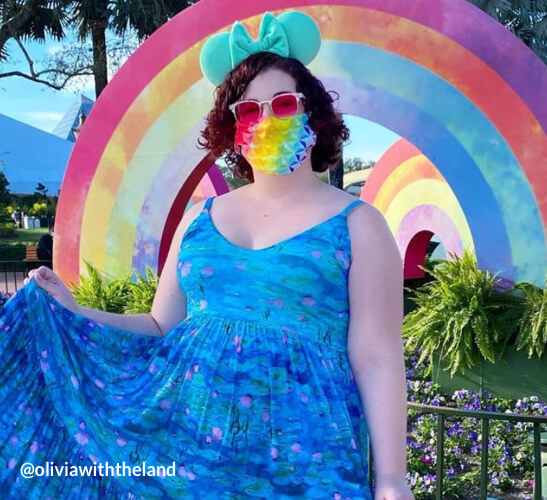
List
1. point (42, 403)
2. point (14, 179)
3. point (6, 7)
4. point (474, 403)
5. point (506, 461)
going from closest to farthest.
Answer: point (42, 403) < point (506, 461) < point (474, 403) < point (6, 7) < point (14, 179)

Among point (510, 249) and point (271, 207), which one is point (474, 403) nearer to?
point (510, 249)

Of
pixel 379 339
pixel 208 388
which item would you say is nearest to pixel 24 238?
pixel 208 388

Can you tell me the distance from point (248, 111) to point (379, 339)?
2.13ft

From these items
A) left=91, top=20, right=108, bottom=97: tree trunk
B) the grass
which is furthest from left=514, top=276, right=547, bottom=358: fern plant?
the grass

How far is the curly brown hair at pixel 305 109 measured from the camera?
1.59 meters

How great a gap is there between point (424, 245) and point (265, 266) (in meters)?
7.50

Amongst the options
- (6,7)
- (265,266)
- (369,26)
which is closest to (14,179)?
(6,7)

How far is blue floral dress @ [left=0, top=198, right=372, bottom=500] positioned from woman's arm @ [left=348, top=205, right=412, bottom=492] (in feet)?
0.09

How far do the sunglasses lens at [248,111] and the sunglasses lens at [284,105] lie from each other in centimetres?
4

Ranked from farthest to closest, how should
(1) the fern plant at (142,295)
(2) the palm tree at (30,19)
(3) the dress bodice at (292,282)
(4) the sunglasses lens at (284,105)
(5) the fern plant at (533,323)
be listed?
(2) the palm tree at (30,19) → (1) the fern plant at (142,295) → (5) the fern plant at (533,323) → (4) the sunglasses lens at (284,105) → (3) the dress bodice at (292,282)

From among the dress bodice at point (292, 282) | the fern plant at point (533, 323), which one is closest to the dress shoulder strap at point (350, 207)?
the dress bodice at point (292, 282)

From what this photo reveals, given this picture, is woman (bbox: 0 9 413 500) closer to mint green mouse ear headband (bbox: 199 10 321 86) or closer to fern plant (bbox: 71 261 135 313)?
mint green mouse ear headband (bbox: 199 10 321 86)

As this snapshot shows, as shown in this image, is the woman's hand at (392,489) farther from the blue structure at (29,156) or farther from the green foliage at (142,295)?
the blue structure at (29,156)

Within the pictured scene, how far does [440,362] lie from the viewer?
464 centimetres
